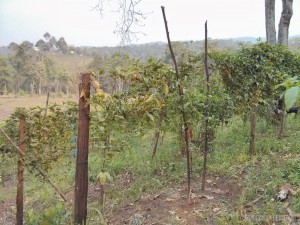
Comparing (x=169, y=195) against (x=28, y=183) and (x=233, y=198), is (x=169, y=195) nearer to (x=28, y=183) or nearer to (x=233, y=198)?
(x=233, y=198)

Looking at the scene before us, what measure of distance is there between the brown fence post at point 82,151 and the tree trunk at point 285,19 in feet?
23.4

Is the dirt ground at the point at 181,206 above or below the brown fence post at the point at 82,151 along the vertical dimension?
below

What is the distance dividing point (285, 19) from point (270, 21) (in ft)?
1.85

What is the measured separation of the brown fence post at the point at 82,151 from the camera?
9.71 ft

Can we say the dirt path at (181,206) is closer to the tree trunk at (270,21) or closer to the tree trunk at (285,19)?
the tree trunk at (270,21)

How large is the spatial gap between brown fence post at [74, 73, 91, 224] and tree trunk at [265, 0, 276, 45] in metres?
6.54

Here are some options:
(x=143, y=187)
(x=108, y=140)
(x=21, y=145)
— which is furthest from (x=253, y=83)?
(x=21, y=145)

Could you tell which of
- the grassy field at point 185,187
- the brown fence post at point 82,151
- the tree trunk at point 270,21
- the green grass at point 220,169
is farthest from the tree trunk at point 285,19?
the brown fence post at point 82,151

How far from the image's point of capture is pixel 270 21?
27.5ft

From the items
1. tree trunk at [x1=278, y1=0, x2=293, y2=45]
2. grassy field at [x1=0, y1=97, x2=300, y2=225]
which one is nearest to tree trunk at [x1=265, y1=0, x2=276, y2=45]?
tree trunk at [x1=278, y1=0, x2=293, y2=45]

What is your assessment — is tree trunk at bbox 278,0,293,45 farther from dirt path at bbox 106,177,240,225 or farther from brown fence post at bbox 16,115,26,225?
brown fence post at bbox 16,115,26,225

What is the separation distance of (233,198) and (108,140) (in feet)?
5.66

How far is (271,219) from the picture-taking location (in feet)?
10.8

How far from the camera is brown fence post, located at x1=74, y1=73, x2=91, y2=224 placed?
9.71ft
